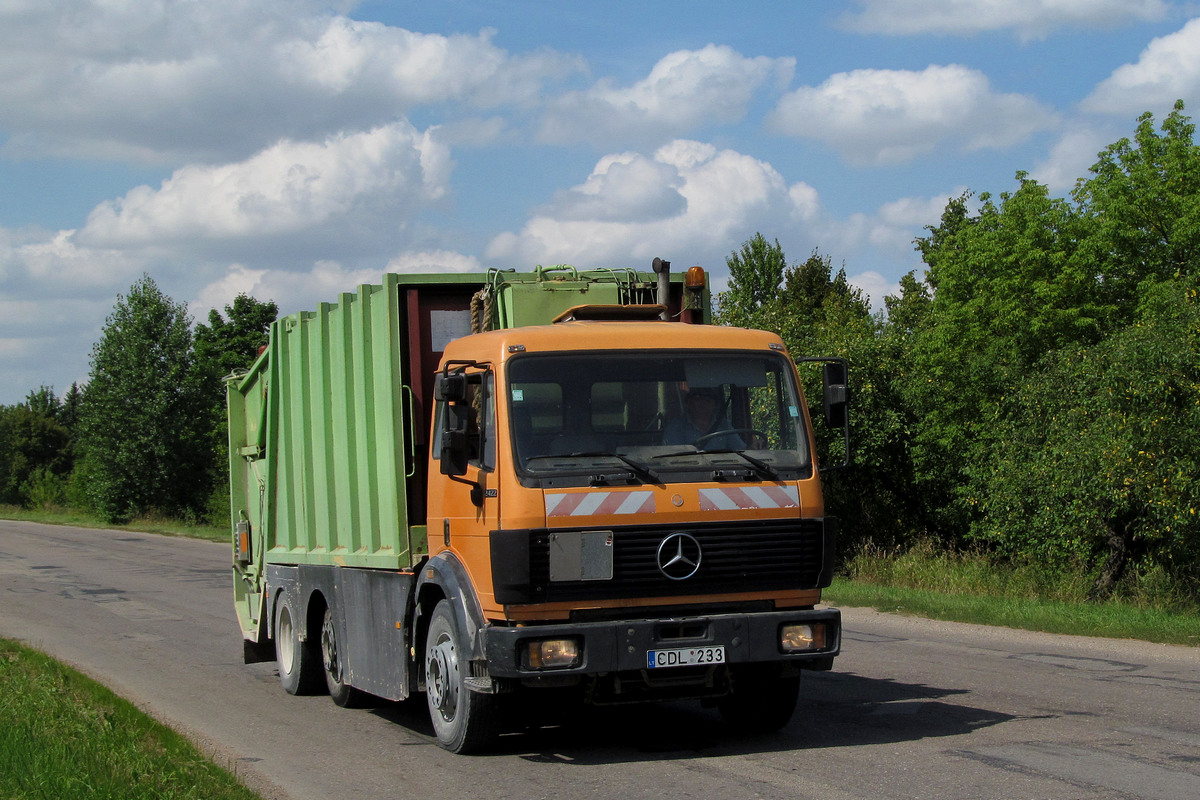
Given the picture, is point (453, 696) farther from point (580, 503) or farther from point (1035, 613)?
point (1035, 613)

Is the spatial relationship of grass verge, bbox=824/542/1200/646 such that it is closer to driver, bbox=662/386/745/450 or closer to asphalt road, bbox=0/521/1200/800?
asphalt road, bbox=0/521/1200/800

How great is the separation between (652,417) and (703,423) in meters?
0.34

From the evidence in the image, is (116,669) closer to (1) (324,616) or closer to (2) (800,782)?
(1) (324,616)

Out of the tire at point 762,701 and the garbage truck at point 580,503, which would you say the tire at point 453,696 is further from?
the tire at point 762,701

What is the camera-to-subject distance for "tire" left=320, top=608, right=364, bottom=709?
9.77m

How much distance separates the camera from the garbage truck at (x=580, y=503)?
7.06m

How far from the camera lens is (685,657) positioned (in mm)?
7164

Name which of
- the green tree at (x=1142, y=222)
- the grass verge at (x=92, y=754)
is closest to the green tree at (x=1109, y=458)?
the green tree at (x=1142, y=222)

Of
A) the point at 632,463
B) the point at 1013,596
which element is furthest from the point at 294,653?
the point at 1013,596

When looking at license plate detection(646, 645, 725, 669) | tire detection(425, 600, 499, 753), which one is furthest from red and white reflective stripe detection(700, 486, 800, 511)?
tire detection(425, 600, 499, 753)

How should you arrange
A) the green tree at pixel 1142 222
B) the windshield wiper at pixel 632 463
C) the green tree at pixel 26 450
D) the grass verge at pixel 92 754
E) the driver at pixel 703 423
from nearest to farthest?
the grass verge at pixel 92 754, the windshield wiper at pixel 632 463, the driver at pixel 703 423, the green tree at pixel 1142 222, the green tree at pixel 26 450

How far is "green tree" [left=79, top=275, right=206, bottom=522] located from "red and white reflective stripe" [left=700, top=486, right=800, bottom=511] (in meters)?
50.0

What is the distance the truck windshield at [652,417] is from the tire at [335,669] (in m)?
3.40

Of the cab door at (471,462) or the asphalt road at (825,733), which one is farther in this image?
the cab door at (471,462)
